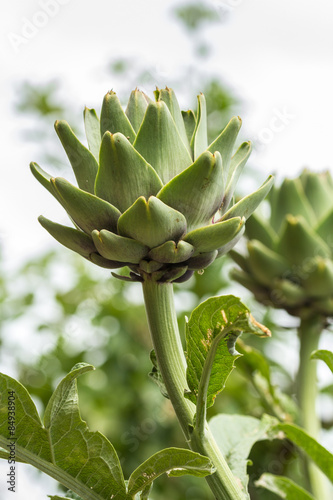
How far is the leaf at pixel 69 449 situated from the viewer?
1.59ft

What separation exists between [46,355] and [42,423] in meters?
0.95

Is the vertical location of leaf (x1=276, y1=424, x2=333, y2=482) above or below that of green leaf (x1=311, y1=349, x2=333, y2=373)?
below

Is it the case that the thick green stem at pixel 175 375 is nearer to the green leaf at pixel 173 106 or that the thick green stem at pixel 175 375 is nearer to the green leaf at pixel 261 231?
the green leaf at pixel 173 106

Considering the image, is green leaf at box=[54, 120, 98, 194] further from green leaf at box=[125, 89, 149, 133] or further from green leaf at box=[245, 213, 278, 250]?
green leaf at box=[245, 213, 278, 250]

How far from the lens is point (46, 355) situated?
1412 mm

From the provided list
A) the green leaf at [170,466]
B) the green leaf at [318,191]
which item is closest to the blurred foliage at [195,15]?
the green leaf at [318,191]

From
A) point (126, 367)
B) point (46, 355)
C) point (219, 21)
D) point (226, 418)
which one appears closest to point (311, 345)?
point (226, 418)

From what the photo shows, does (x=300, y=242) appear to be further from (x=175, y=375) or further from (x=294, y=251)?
(x=175, y=375)

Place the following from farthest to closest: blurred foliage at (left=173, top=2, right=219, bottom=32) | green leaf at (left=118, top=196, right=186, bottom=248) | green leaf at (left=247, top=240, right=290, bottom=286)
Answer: blurred foliage at (left=173, top=2, right=219, bottom=32) < green leaf at (left=247, top=240, right=290, bottom=286) < green leaf at (left=118, top=196, right=186, bottom=248)

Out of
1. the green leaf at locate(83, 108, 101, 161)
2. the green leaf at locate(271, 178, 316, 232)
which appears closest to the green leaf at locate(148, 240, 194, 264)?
the green leaf at locate(83, 108, 101, 161)

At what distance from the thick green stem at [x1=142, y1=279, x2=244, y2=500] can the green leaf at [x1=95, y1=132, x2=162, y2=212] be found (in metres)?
0.08

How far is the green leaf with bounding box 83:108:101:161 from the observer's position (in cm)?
51

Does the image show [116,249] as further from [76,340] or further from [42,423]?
[76,340]

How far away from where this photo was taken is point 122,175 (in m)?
0.45
